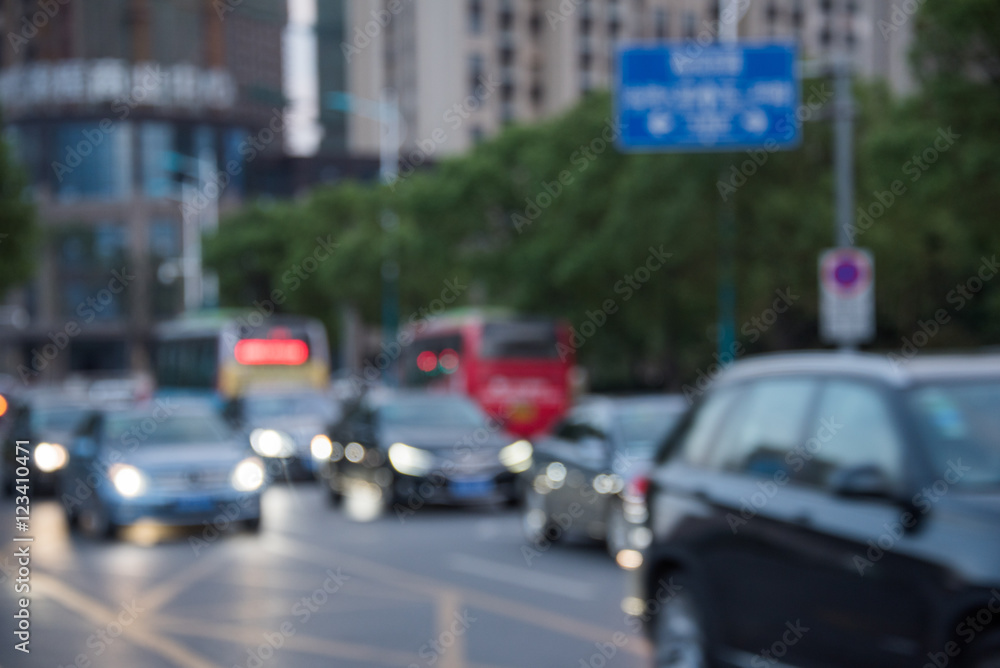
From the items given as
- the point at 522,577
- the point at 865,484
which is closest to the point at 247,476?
the point at 522,577

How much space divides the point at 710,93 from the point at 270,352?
18.6 metres

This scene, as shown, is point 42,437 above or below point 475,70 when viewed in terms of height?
below

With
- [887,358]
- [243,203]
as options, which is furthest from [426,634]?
[243,203]

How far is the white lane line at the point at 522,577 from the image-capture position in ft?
39.4

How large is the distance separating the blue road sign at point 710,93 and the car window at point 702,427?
54.1 ft

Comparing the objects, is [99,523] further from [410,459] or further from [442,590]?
[442,590]

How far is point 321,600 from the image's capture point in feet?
38.0

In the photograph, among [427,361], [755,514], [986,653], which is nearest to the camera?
[986,653]

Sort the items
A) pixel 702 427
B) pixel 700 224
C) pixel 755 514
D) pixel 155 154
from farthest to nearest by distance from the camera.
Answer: pixel 155 154
pixel 700 224
pixel 702 427
pixel 755 514

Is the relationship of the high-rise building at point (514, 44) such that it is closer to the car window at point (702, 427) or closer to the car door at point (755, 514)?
the car window at point (702, 427)

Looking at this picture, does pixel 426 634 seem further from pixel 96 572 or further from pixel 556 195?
pixel 556 195

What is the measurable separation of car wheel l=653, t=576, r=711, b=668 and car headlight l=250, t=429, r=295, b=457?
2028cm

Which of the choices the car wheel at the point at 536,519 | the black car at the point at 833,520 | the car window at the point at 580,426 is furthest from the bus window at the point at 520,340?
the black car at the point at 833,520

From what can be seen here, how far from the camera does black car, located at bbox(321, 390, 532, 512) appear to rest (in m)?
19.3
